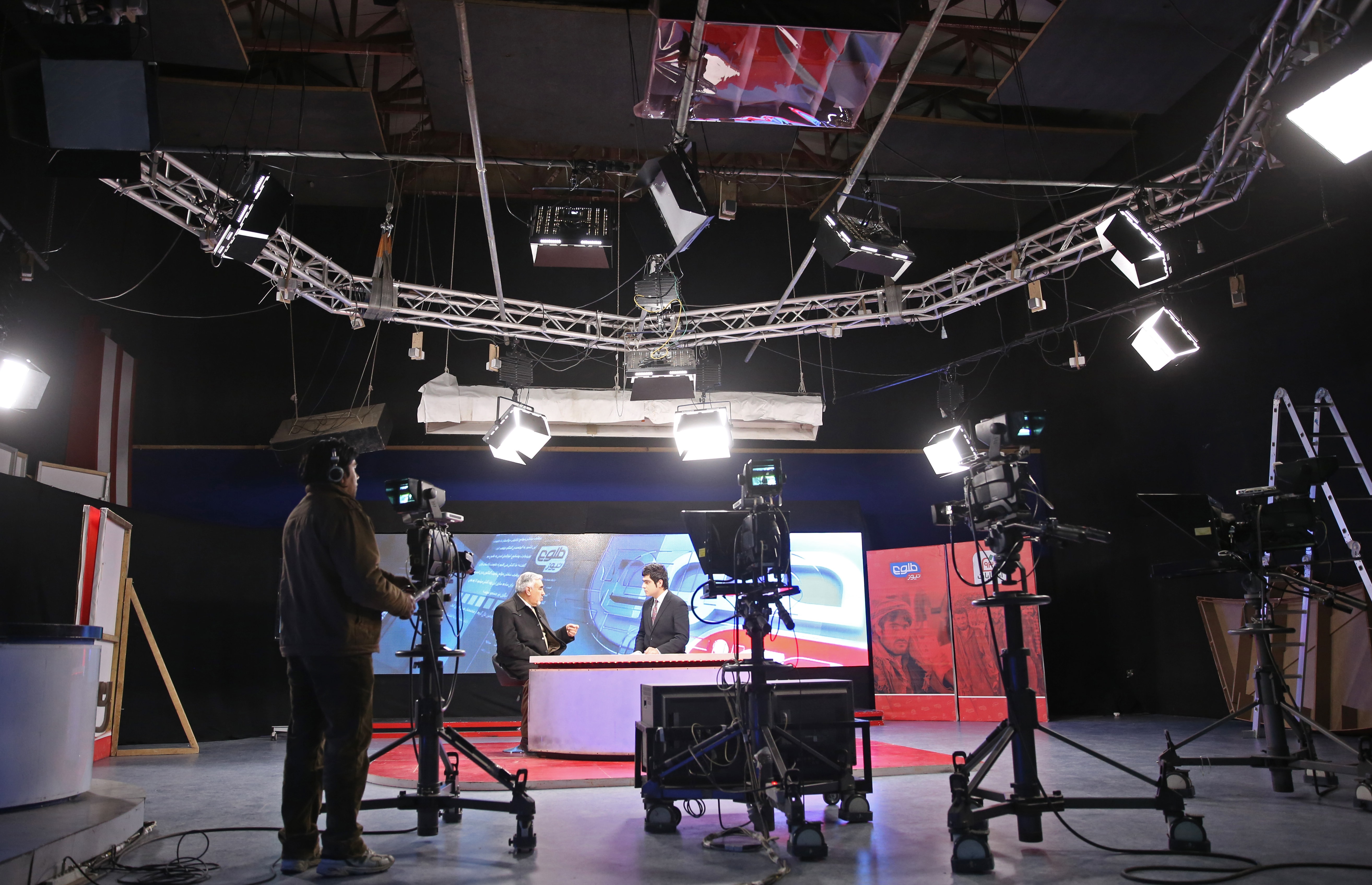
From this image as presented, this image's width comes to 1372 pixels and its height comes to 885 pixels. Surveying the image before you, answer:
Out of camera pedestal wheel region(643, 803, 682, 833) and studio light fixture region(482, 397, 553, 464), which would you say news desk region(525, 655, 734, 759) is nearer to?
camera pedestal wheel region(643, 803, 682, 833)

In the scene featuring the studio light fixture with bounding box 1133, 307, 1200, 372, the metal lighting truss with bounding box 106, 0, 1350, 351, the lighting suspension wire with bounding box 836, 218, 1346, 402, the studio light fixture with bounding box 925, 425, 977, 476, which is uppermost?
the metal lighting truss with bounding box 106, 0, 1350, 351

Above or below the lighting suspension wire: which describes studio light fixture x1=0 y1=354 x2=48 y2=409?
below

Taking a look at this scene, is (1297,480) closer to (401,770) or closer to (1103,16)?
(1103,16)

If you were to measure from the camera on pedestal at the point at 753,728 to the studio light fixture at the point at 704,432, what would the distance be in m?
4.45

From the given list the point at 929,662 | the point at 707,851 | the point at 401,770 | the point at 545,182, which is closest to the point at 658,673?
the point at 401,770

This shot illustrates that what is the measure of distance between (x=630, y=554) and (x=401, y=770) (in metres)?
4.24

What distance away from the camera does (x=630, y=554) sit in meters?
9.41

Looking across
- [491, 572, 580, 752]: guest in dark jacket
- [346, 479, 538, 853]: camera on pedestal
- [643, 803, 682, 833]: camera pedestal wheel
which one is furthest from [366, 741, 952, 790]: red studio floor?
[643, 803, 682, 833]: camera pedestal wheel

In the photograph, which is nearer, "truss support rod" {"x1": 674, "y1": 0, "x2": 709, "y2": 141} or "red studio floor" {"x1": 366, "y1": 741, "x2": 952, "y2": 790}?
"truss support rod" {"x1": 674, "y1": 0, "x2": 709, "y2": 141}

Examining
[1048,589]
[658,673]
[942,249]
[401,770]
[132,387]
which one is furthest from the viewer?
[942,249]

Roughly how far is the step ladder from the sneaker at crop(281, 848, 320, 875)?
5675 mm

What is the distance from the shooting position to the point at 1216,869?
2.71 m

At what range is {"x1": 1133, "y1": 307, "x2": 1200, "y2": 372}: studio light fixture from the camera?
6500 mm

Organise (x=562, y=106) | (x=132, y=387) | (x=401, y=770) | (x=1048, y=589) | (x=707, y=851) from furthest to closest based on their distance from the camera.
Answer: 1. (x=1048, y=589)
2. (x=132, y=387)
3. (x=562, y=106)
4. (x=401, y=770)
5. (x=707, y=851)
